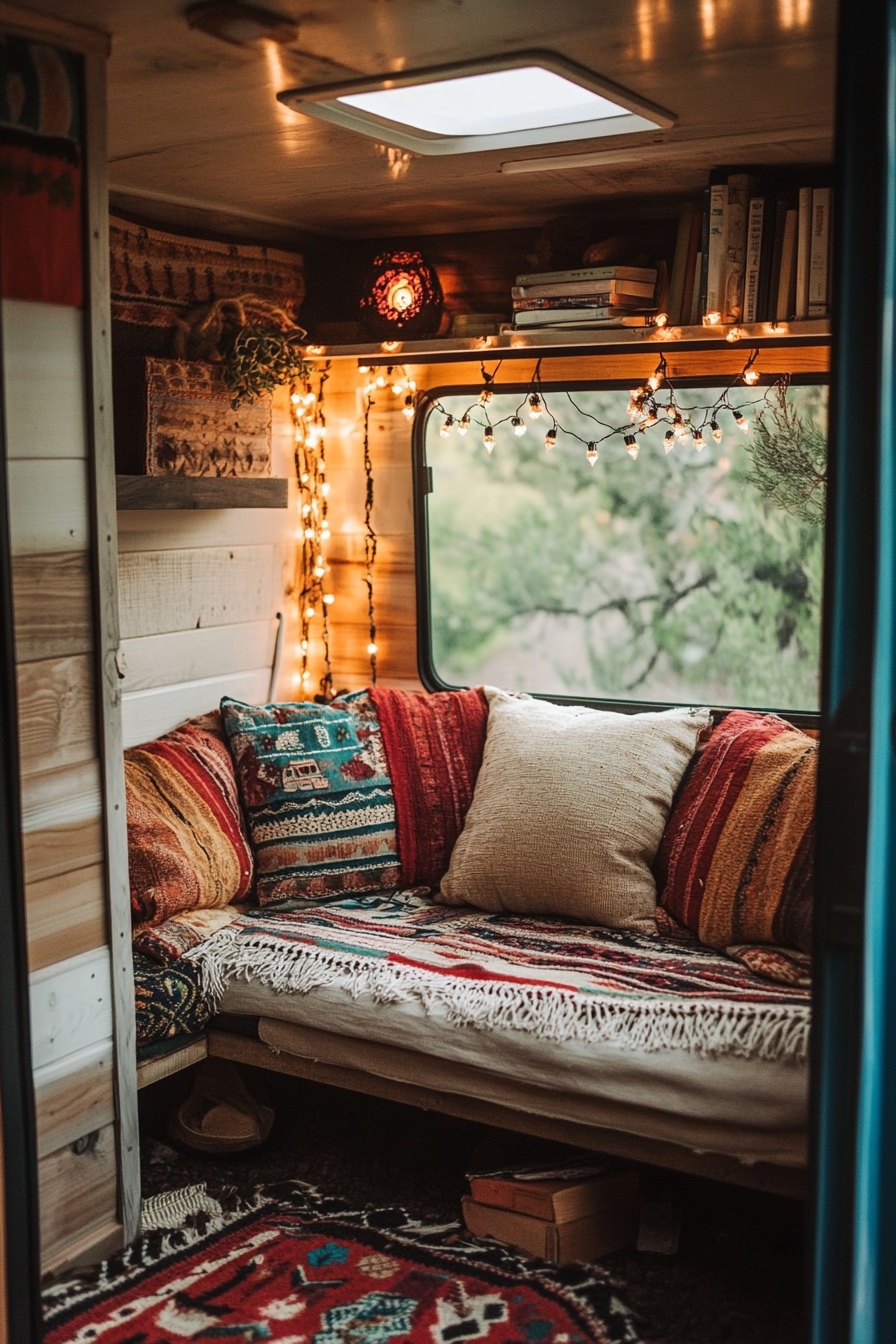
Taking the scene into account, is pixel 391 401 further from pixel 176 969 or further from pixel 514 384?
pixel 176 969

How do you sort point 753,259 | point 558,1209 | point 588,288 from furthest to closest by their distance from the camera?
point 588,288 < point 753,259 < point 558,1209

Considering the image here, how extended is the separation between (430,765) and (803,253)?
165 centimetres

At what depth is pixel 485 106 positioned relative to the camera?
8.66ft

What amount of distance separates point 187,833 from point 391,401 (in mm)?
1612

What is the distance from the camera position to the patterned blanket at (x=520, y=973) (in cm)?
249

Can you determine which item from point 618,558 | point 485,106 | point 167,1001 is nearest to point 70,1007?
point 167,1001

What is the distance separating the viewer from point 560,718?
11.7ft

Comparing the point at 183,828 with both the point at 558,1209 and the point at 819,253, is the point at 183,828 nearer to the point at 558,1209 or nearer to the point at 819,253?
the point at 558,1209

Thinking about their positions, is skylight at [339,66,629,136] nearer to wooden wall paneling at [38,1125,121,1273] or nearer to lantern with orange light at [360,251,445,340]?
lantern with orange light at [360,251,445,340]

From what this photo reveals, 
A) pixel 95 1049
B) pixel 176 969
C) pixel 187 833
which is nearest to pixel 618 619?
pixel 187 833

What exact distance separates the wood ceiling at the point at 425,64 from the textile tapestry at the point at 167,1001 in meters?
1.86

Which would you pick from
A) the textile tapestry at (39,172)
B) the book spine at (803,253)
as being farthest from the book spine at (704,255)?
the textile tapestry at (39,172)

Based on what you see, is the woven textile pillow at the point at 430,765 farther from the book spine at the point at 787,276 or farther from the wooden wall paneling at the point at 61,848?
the book spine at the point at 787,276

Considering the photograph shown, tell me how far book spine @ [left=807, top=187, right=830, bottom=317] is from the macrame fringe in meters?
1.65
